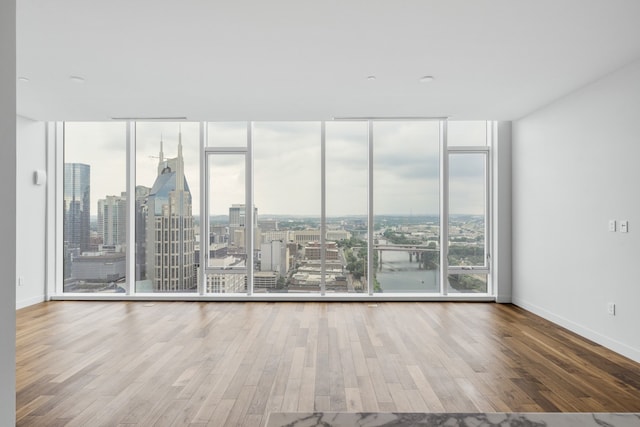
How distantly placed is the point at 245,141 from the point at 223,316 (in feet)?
9.04

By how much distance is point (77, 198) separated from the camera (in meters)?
6.14

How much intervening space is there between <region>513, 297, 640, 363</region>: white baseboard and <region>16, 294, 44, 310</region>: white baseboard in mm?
7299

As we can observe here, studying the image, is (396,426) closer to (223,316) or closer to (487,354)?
(487,354)

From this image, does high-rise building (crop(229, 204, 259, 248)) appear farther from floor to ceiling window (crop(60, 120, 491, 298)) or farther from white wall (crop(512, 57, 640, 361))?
white wall (crop(512, 57, 640, 361))

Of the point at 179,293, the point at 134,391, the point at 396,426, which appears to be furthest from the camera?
the point at 179,293

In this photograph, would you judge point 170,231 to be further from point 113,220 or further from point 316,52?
point 316,52

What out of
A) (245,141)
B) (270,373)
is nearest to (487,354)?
(270,373)

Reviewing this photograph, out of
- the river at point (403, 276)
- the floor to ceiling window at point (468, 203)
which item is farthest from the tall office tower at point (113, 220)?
the floor to ceiling window at point (468, 203)

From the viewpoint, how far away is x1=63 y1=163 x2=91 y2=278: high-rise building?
6090mm

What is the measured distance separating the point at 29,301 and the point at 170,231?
222 centimetres

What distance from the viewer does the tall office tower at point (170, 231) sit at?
6.05 metres

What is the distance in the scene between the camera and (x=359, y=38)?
309 cm

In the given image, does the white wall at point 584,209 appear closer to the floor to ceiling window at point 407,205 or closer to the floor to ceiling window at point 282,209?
the floor to ceiling window at point 282,209

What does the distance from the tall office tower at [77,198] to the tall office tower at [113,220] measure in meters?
0.25
